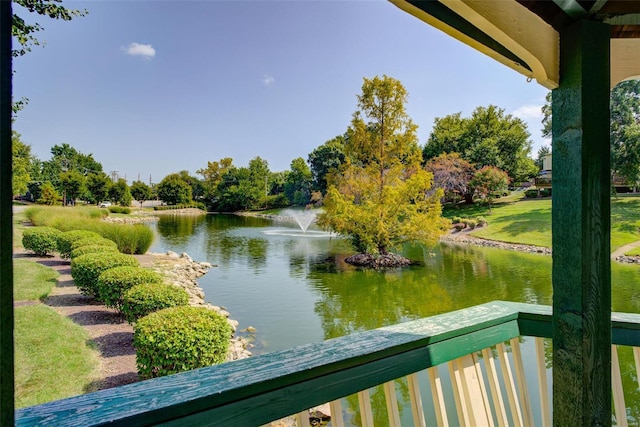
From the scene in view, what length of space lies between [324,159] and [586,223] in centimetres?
2703

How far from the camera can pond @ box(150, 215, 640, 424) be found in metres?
Answer: 5.60

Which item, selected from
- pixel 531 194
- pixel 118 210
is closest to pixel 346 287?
pixel 531 194

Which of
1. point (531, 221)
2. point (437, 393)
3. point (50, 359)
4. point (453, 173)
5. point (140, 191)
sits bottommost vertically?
point (50, 359)

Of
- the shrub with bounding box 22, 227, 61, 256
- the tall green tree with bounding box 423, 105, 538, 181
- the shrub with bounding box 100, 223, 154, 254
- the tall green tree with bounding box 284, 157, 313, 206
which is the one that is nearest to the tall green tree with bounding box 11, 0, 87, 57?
the shrub with bounding box 22, 227, 61, 256

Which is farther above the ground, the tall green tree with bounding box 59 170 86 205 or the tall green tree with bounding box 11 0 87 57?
the tall green tree with bounding box 11 0 87 57

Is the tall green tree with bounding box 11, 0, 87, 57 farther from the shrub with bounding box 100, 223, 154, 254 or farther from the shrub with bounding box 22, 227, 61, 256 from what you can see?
the shrub with bounding box 100, 223, 154, 254

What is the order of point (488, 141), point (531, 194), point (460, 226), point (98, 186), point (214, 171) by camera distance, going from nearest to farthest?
point (460, 226) → point (531, 194) → point (488, 141) → point (98, 186) → point (214, 171)

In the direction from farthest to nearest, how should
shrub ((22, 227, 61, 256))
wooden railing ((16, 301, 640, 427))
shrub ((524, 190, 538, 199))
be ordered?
shrub ((524, 190, 538, 199)), shrub ((22, 227, 61, 256)), wooden railing ((16, 301, 640, 427))

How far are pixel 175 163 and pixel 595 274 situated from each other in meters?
35.4

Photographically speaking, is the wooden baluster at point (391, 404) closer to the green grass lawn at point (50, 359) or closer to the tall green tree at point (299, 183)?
the green grass lawn at point (50, 359)

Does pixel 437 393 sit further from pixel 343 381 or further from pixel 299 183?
pixel 299 183

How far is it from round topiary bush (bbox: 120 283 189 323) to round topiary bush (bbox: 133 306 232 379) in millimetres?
921

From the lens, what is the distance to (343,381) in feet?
2.16

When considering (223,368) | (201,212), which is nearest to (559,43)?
(223,368)
